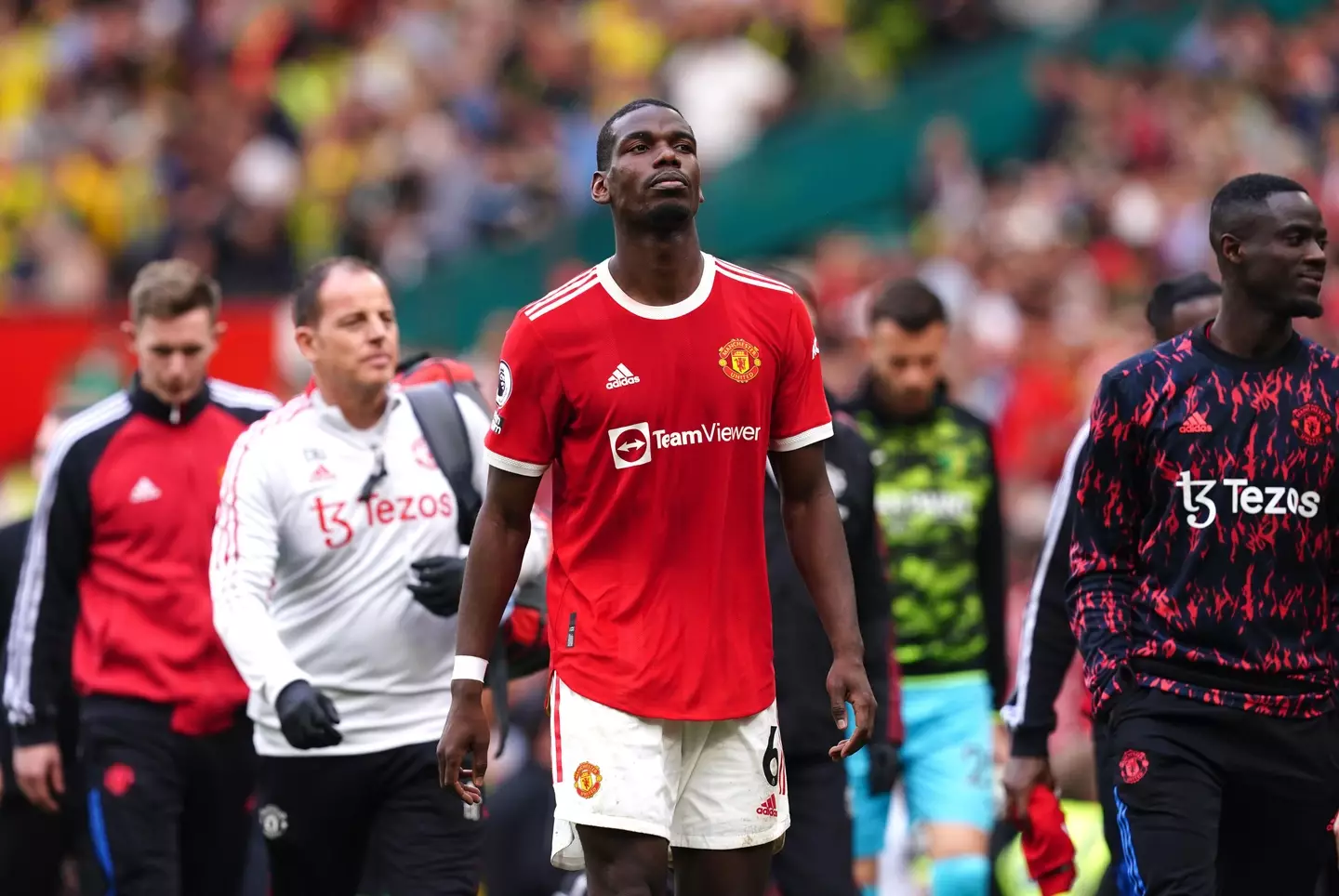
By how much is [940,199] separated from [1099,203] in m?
1.93

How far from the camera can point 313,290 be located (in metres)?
7.75

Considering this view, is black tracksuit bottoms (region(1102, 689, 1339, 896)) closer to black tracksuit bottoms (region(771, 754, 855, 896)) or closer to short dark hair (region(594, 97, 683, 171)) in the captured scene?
black tracksuit bottoms (region(771, 754, 855, 896))

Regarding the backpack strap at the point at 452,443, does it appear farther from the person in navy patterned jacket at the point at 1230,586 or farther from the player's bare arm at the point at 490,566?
the person in navy patterned jacket at the point at 1230,586

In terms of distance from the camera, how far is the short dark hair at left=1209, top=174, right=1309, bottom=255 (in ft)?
21.0

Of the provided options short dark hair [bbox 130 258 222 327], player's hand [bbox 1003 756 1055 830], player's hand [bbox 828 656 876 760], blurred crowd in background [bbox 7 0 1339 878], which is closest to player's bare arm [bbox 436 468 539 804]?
player's hand [bbox 828 656 876 760]

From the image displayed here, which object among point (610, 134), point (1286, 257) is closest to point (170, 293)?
point (610, 134)

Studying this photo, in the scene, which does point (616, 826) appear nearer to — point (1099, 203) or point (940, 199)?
point (1099, 203)

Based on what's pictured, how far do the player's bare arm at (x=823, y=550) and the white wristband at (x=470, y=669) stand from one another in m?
0.94

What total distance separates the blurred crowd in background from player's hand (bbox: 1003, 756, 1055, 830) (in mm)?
8657

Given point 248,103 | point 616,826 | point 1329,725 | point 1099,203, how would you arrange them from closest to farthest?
point 616,826
point 1329,725
point 1099,203
point 248,103

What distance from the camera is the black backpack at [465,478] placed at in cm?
745

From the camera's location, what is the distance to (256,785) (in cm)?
820

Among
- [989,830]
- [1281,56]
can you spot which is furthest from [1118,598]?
[1281,56]

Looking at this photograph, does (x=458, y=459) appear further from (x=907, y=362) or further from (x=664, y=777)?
(x=907, y=362)
